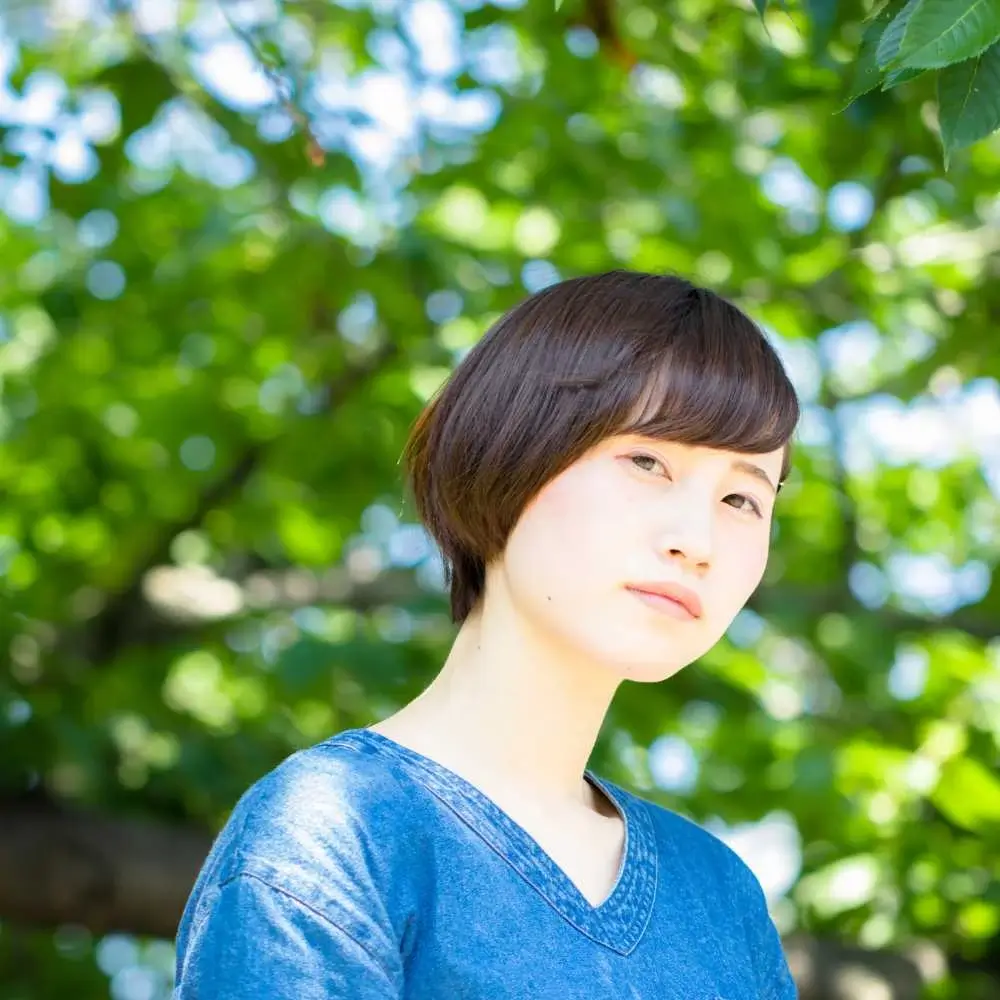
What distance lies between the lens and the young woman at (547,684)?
1.12m

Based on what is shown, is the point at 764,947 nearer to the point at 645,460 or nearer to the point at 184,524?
the point at 645,460

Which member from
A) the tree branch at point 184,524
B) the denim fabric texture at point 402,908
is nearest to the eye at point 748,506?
the denim fabric texture at point 402,908

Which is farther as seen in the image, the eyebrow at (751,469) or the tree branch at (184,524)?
the tree branch at (184,524)

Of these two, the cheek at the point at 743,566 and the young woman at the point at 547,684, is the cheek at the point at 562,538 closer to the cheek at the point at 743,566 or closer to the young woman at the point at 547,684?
the young woman at the point at 547,684

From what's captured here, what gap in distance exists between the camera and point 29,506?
3.70m

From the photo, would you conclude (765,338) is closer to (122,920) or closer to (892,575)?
(122,920)

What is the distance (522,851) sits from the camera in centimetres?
122

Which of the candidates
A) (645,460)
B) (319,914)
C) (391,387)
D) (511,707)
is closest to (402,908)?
(319,914)

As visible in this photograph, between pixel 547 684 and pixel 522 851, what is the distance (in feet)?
0.48

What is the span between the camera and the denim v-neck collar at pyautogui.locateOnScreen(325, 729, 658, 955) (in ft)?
3.97

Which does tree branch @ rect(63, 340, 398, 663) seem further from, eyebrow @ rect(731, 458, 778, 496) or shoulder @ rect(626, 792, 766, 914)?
eyebrow @ rect(731, 458, 778, 496)

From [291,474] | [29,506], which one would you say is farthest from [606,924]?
[29,506]

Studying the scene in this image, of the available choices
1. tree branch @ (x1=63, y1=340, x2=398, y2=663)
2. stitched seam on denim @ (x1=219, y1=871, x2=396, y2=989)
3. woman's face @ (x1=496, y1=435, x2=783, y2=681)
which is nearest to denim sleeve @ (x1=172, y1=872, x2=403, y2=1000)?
stitched seam on denim @ (x1=219, y1=871, x2=396, y2=989)

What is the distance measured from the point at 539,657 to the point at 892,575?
11.6 feet
